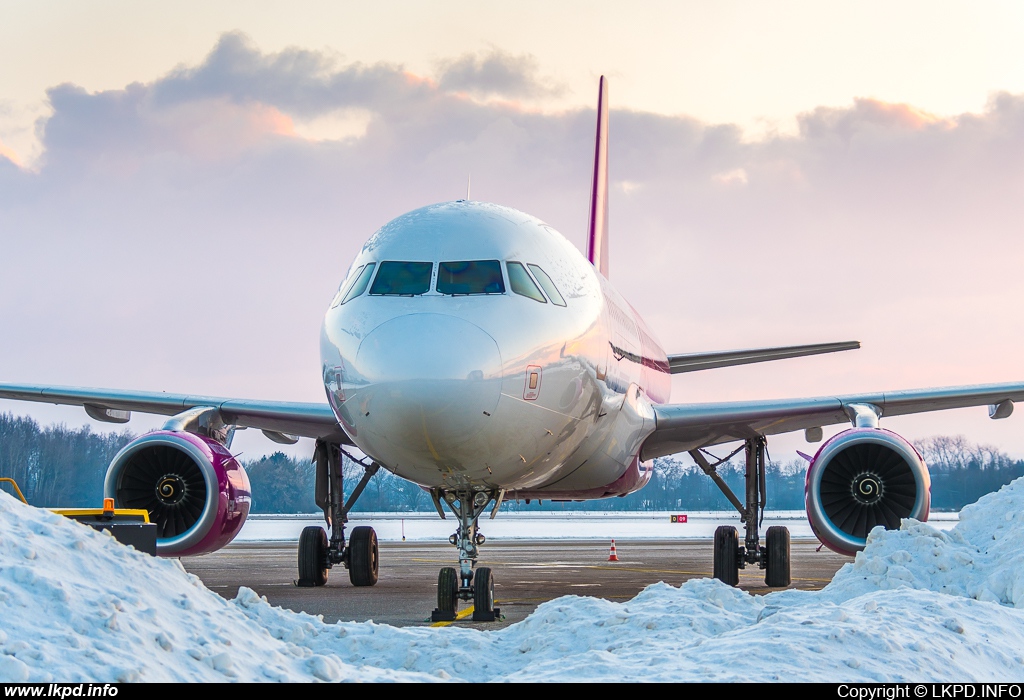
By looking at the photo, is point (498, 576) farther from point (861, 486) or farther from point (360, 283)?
point (360, 283)

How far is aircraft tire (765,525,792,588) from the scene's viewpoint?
13.1m

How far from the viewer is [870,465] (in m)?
11.1

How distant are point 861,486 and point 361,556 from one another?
6.12 meters

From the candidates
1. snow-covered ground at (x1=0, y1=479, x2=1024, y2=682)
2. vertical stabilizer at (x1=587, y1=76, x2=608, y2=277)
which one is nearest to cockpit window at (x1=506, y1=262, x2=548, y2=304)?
snow-covered ground at (x1=0, y1=479, x2=1024, y2=682)

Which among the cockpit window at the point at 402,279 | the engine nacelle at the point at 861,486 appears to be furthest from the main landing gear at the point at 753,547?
the cockpit window at the point at 402,279

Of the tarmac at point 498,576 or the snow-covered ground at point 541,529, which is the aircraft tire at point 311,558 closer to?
the tarmac at point 498,576

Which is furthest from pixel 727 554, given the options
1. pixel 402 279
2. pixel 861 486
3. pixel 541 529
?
pixel 541 529

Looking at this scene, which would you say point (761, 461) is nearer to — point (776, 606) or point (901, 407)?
point (901, 407)

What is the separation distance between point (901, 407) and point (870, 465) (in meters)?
2.22

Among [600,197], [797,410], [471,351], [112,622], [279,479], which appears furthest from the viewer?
[279,479]

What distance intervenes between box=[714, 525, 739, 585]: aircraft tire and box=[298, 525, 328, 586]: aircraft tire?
5.03 metres

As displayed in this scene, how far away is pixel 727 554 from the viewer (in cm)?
1315

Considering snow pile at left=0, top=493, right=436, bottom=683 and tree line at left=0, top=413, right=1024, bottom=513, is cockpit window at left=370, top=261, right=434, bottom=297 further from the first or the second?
tree line at left=0, top=413, right=1024, bottom=513
